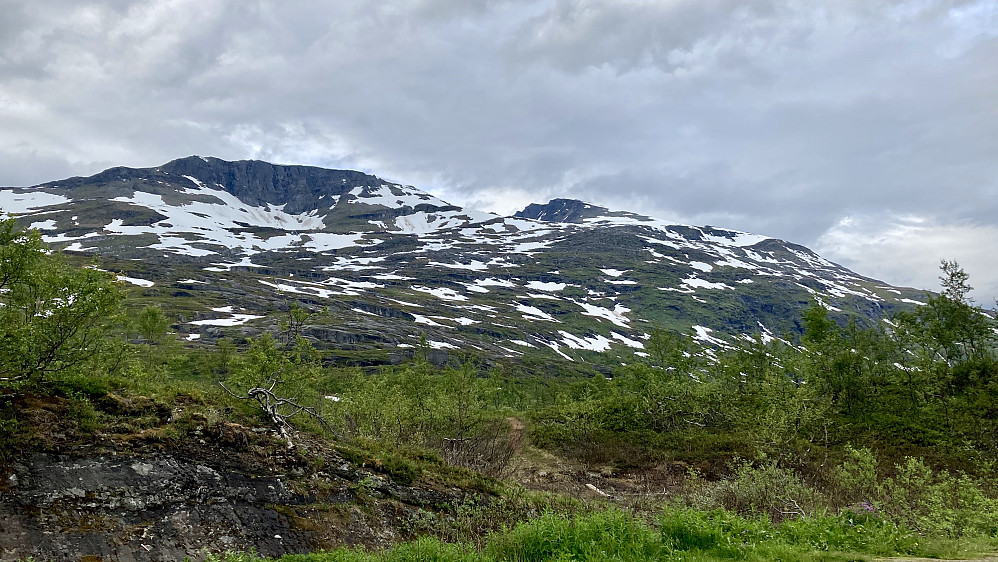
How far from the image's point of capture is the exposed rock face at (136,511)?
9.59 metres

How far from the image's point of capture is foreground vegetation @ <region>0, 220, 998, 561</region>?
1113cm

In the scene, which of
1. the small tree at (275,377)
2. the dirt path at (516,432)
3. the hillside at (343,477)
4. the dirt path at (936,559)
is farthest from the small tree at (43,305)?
the dirt path at (516,432)

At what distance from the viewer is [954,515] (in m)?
12.4

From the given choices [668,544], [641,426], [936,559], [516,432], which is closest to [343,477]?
[668,544]

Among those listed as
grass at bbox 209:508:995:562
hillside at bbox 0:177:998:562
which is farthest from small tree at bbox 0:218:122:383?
grass at bbox 209:508:995:562

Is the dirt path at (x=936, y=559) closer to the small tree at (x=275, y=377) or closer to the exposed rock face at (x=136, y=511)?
the exposed rock face at (x=136, y=511)

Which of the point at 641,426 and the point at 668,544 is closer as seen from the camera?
the point at 668,544

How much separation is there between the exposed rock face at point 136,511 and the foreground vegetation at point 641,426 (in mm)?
1172

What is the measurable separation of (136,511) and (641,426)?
36021 mm

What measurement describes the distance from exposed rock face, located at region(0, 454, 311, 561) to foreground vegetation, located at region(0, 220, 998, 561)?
1172 millimetres

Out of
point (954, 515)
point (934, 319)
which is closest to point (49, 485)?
point (954, 515)

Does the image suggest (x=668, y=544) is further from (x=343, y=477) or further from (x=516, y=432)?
(x=516, y=432)

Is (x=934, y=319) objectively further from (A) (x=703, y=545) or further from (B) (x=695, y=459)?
(A) (x=703, y=545)

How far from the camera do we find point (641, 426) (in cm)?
3988
